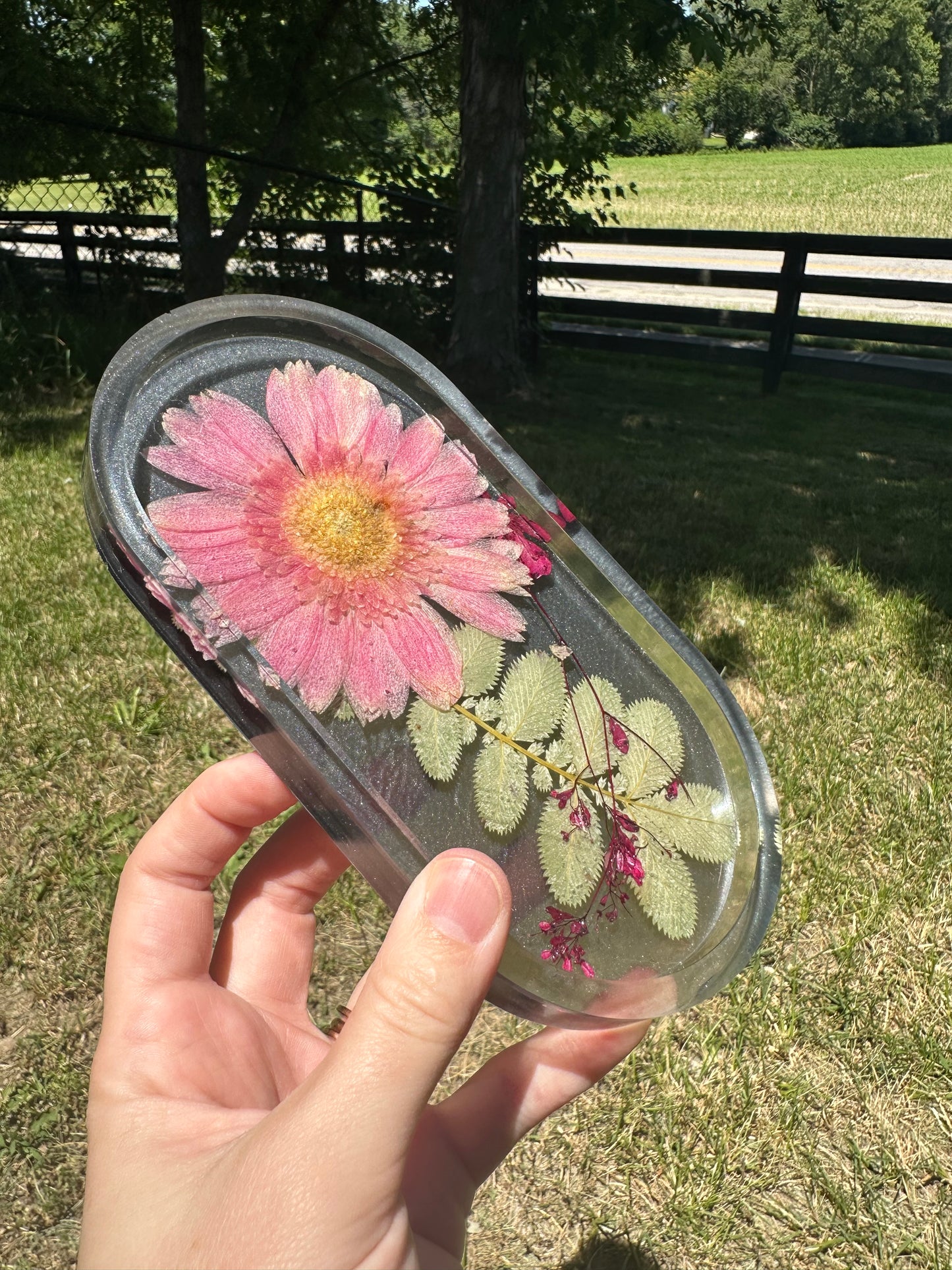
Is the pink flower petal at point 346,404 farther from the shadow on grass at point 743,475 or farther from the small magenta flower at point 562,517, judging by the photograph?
the shadow on grass at point 743,475

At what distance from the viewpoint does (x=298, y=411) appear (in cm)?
148

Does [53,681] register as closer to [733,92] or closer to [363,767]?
[363,767]

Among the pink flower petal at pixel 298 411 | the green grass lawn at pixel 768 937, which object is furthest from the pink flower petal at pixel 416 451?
the green grass lawn at pixel 768 937

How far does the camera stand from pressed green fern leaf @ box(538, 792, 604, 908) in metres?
1.39

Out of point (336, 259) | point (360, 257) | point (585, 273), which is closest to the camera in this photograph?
point (360, 257)

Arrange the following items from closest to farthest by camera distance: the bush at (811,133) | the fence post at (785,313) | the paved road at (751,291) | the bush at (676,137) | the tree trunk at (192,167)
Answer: the fence post at (785,313)
the tree trunk at (192,167)
the paved road at (751,291)
the bush at (676,137)
the bush at (811,133)

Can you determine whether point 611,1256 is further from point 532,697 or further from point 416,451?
point 416,451

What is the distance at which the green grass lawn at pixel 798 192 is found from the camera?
27.7 metres

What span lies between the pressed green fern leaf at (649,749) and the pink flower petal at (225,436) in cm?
69

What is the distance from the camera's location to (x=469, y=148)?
7.32m

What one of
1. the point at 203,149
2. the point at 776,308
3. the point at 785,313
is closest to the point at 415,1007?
the point at 203,149

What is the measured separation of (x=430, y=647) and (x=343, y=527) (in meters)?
0.22

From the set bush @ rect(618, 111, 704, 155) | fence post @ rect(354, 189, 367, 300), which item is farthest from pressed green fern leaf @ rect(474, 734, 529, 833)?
bush @ rect(618, 111, 704, 155)

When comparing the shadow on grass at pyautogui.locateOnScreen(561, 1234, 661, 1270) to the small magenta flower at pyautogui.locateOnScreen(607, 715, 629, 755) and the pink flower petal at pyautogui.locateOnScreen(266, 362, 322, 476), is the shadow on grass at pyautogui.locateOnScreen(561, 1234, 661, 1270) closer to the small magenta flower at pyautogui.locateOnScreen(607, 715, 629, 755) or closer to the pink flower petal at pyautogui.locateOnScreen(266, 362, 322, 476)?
the small magenta flower at pyautogui.locateOnScreen(607, 715, 629, 755)
